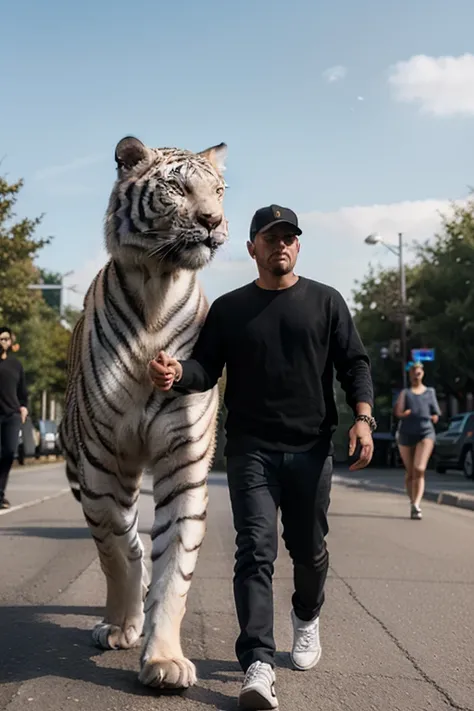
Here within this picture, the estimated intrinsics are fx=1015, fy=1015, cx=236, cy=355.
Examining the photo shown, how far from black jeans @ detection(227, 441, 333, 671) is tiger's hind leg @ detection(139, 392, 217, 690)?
172mm

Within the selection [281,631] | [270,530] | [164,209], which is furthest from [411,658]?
[164,209]

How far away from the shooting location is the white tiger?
420cm

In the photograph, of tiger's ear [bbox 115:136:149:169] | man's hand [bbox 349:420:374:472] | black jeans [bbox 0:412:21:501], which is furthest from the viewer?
black jeans [bbox 0:412:21:501]

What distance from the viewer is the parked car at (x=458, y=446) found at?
23797mm

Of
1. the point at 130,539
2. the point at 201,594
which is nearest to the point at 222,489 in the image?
the point at 201,594

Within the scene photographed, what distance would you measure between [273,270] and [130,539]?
139cm

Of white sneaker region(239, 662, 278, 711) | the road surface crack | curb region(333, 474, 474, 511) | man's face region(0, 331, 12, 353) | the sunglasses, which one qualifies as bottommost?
the road surface crack

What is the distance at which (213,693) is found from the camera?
4020mm

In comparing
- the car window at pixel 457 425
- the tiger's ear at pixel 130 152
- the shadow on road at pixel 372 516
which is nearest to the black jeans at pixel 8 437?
the shadow on road at pixel 372 516

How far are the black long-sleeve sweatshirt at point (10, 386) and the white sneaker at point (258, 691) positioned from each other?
8.01 metres

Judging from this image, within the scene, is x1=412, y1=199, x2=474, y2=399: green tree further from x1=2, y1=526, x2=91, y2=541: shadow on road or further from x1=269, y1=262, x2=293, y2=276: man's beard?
x1=269, y1=262, x2=293, y2=276: man's beard

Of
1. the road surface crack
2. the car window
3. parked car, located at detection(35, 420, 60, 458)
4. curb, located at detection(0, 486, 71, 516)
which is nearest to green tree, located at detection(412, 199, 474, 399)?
the car window

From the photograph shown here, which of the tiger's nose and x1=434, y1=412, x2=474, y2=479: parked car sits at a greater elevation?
the tiger's nose

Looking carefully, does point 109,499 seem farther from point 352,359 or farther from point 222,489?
point 222,489
